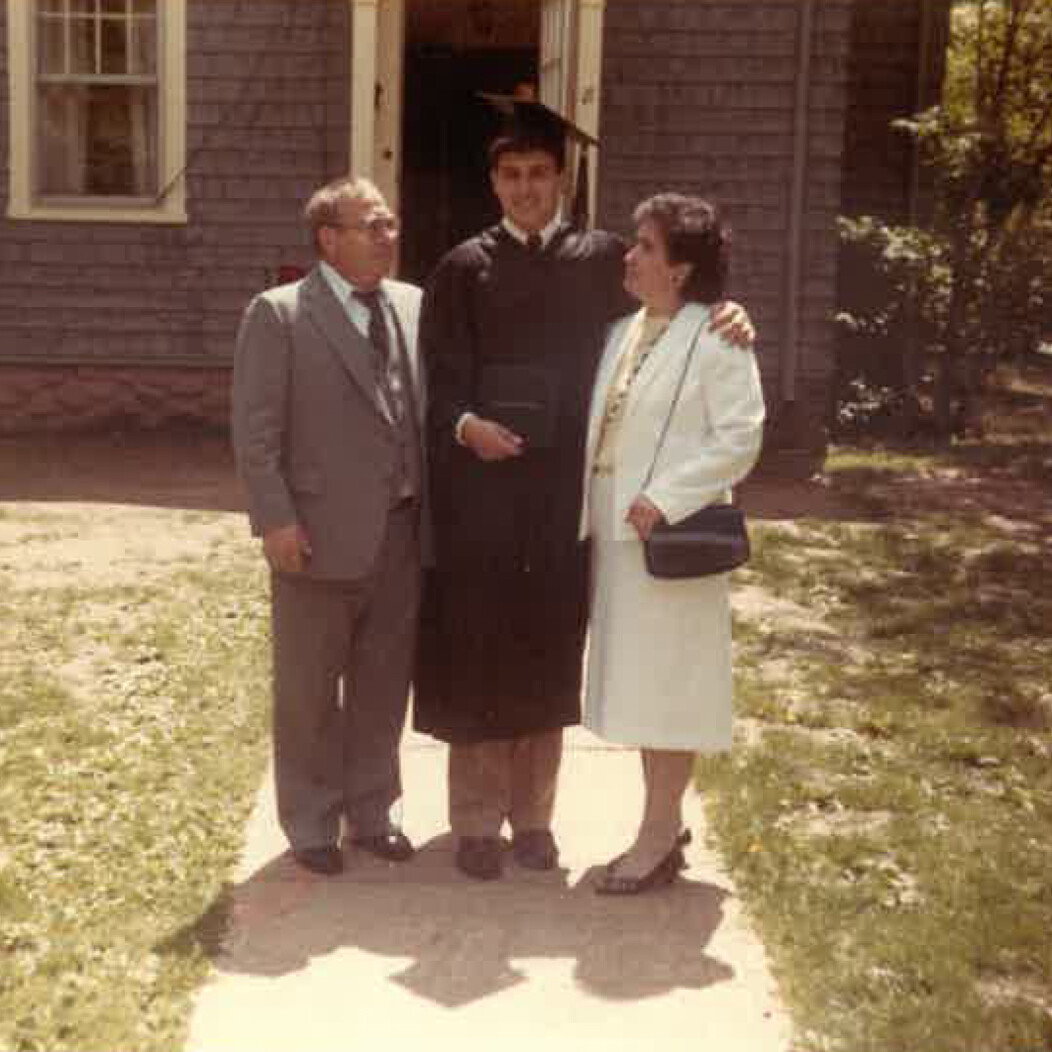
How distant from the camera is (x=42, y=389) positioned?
1254cm

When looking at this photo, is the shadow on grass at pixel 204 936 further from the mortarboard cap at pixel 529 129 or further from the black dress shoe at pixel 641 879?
the mortarboard cap at pixel 529 129

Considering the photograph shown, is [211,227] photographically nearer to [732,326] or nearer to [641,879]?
[732,326]

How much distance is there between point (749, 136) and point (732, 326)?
7.97m

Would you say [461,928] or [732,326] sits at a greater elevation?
[732,326]

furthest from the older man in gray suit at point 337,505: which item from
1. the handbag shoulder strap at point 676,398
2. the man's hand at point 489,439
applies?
the handbag shoulder strap at point 676,398

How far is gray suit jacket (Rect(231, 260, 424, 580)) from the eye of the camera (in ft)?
14.7

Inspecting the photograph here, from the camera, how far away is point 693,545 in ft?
14.2

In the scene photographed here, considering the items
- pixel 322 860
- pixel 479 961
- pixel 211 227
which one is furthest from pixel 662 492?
pixel 211 227

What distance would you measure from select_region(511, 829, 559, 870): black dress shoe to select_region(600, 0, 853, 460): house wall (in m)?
7.69

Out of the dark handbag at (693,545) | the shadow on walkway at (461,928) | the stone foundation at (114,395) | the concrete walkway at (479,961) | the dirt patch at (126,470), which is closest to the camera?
the concrete walkway at (479,961)

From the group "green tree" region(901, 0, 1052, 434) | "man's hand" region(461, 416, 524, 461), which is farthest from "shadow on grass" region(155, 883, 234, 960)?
"green tree" region(901, 0, 1052, 434)

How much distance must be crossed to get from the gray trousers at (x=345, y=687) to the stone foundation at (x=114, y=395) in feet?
26.1

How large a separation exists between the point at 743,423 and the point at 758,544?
16.6 feet

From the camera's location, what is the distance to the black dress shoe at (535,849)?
470cm
